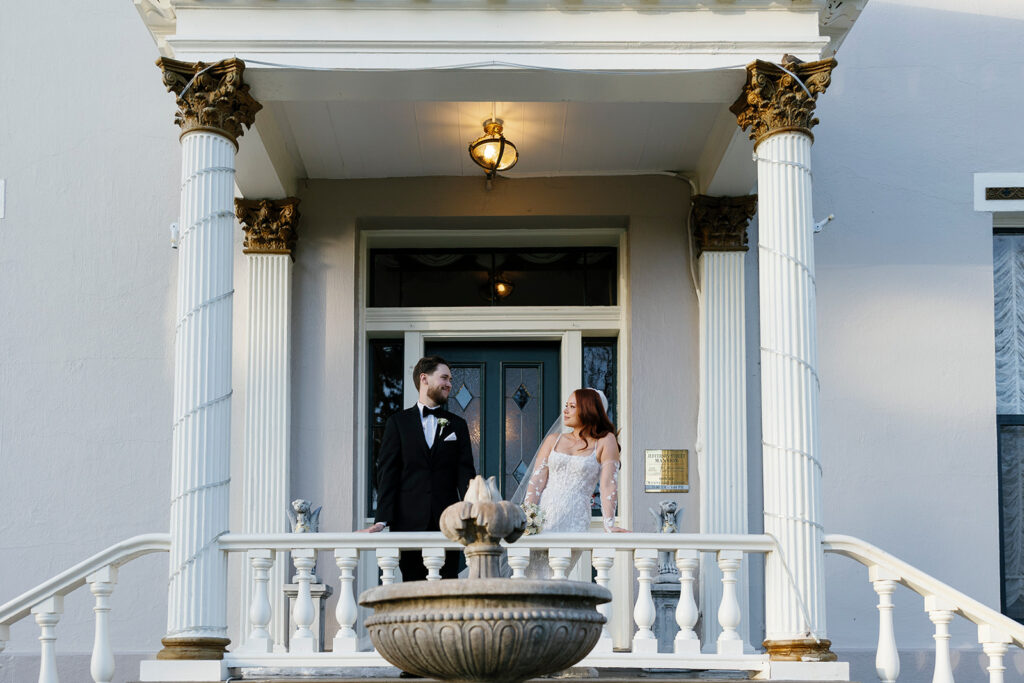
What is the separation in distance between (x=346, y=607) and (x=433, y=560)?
517mm

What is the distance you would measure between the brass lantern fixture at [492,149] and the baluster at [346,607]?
9.57 ft

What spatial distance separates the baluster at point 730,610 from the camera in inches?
295

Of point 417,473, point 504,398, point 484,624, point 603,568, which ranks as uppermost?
point 504,398

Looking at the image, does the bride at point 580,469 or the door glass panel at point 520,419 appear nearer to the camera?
the bride at point 580,469

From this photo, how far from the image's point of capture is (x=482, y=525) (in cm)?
559

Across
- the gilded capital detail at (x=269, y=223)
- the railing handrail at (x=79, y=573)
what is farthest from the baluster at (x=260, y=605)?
the gilded capital detail at (x=269, y=223)

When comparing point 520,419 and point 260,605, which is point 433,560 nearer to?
point 260,605

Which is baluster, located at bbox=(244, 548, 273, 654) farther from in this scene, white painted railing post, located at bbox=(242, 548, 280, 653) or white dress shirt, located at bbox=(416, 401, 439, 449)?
white dress shirt, located at bbox=(416, 401, 439, 449)

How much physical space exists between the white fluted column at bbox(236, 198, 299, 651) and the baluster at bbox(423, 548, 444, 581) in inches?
79.9

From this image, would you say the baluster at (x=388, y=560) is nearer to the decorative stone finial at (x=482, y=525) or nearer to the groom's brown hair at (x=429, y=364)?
the groom's brown hair at (x=429, y=364)

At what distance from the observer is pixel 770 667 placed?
7312mm

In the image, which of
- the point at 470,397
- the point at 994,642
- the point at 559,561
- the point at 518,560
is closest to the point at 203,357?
the point at 518,560

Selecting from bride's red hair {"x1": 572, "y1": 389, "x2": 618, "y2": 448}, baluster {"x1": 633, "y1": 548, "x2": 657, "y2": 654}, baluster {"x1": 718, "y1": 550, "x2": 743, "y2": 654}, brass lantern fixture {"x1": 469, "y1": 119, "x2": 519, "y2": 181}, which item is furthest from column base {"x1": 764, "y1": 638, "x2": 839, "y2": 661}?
brass lantern fixture {"x1": 469, "y1": 119, "x2": 519, "y2": 181}

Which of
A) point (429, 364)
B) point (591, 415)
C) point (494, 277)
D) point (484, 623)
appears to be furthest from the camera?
point (494, 277)
